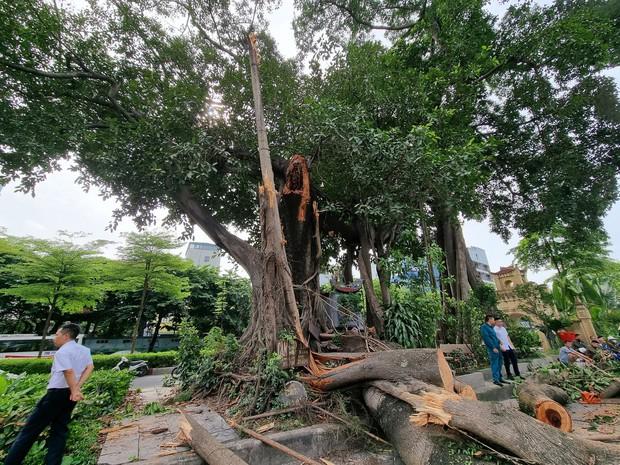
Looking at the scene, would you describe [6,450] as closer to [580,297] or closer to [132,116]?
[132,116]

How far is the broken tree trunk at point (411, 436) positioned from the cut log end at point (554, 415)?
184 centimetres

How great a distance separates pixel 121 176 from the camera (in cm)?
670

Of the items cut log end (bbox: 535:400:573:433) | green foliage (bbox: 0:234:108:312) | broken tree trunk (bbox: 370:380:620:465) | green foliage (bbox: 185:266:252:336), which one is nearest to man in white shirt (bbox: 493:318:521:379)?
cut log end (bbox: 535:400:573:433)

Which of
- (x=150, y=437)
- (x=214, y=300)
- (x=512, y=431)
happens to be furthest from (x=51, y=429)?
(x=214, y=300)

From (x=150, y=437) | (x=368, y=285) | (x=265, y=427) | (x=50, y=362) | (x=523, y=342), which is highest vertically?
(x=368, y=285)

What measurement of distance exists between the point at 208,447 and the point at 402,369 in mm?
2369

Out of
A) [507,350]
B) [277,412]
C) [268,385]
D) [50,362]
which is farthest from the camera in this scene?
[50,362]

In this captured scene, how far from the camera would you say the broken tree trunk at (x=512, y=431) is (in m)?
2.18

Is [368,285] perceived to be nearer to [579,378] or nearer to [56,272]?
[579,378]

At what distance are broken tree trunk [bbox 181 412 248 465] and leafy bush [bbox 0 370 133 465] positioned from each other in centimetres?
92

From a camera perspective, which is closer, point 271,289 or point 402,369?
point 402,369

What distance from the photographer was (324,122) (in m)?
6.51

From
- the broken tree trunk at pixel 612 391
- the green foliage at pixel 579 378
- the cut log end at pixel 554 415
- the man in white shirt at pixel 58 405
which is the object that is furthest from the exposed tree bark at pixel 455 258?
the man in white shirt at pixel 58 405

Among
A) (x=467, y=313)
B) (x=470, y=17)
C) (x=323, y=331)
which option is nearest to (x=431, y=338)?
(x=467, y=313)
